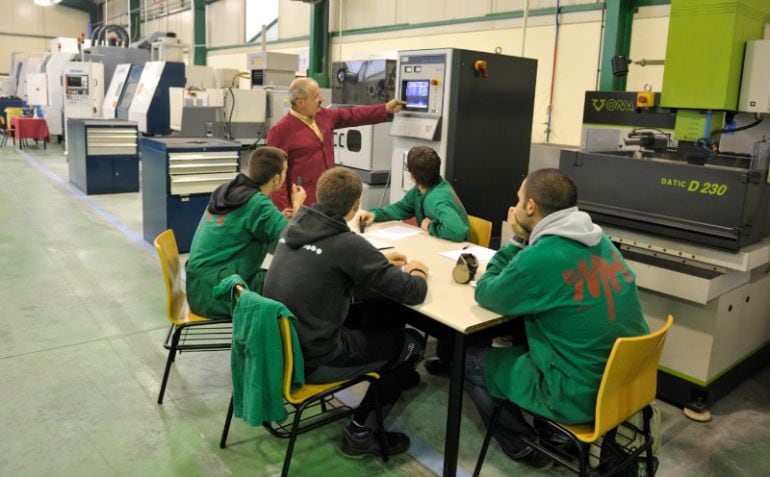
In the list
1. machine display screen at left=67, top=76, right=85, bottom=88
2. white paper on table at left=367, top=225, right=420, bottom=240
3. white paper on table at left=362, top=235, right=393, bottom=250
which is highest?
machine display screen at left=67, top=76, right=85, bottom=88

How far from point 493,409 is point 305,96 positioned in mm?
2163

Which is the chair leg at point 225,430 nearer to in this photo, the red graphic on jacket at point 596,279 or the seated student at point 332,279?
the seated student at point 332,279

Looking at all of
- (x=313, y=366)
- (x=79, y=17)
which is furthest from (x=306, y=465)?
(x=79, y=17)

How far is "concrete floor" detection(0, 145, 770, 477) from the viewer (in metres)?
2.29

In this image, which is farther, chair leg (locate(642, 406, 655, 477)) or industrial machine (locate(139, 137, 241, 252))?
industrial machine (locate(139, 137, 241, 252))

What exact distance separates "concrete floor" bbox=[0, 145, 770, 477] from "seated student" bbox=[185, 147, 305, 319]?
1.67 feet

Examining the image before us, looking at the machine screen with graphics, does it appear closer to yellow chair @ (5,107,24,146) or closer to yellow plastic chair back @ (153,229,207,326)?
yellow chair @ (5,107,24,146)

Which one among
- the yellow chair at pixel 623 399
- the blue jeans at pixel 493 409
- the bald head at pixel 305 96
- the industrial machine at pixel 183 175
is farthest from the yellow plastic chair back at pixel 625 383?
the industrial machine at pixel 183 175

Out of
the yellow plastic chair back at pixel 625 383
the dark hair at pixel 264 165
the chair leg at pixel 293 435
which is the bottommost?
the chair leg at pixel 293 435

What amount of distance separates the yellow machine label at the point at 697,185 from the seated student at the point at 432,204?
0.89m

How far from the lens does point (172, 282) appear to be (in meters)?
2.51

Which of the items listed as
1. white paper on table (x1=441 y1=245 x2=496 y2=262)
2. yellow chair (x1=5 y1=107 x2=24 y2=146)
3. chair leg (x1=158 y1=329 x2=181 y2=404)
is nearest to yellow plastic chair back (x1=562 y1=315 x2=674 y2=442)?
white paper on table (x1=441 y1=245 x2=496 y2=262)

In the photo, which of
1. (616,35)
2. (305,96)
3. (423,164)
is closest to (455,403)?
(423,164)

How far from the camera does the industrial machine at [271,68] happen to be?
22.4 feet
